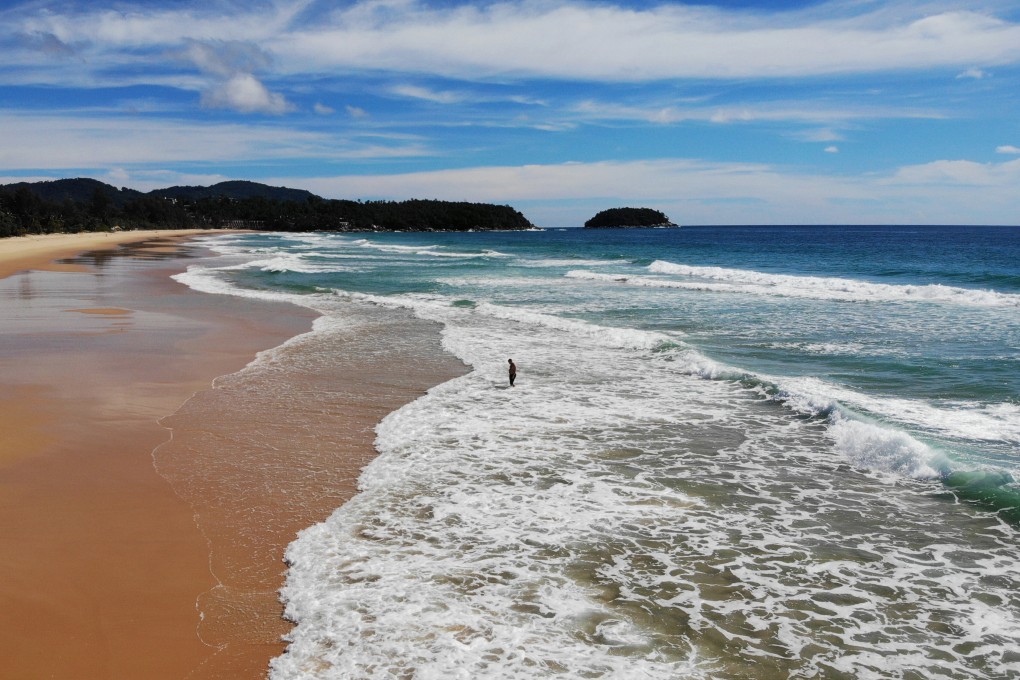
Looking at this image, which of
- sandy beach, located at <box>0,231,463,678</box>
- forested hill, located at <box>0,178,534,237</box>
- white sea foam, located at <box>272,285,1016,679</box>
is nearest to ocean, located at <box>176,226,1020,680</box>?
white sea foam, located at <box>272,285,1016,679</box>

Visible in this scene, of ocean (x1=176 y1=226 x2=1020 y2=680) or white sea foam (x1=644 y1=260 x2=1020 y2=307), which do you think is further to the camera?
white sea foam (x1=644 y1=260 x2=1020 y2=307)

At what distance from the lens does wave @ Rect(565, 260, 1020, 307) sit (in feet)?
89.6

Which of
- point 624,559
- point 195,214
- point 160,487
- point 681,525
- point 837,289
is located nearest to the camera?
point 624,559

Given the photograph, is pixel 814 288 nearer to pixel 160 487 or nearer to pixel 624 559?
pixel 624 559

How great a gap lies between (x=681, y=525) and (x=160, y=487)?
5507 mm

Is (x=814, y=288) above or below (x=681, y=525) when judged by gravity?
above

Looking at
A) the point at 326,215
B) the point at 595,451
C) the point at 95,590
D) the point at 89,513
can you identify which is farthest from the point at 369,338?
the point at 326,215

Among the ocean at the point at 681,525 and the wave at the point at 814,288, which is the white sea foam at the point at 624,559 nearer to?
the ocean at the point at 681,525

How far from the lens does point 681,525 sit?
6977mm

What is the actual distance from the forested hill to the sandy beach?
76.6 meters

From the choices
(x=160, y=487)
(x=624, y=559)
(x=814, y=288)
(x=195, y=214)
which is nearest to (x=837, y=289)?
(x=814, y=288)

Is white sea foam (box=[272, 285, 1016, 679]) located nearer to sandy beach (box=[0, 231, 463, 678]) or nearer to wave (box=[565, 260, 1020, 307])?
sandy beach (box=[0, 231, 463, 678])

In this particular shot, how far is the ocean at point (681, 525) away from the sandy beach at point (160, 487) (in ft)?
1.48

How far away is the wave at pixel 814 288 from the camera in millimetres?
27312
